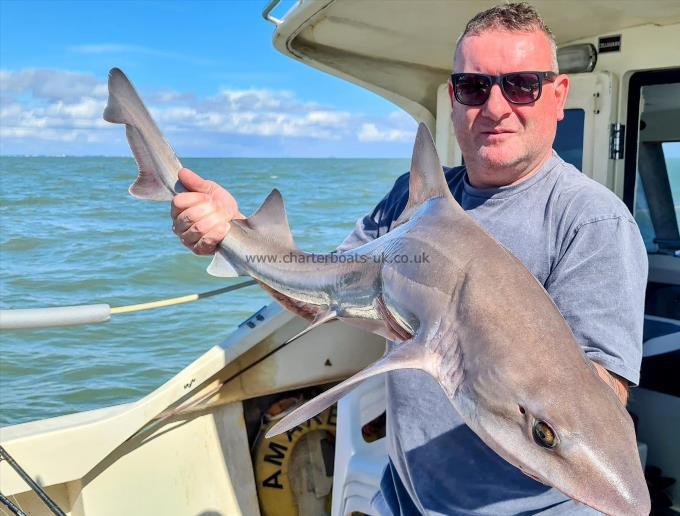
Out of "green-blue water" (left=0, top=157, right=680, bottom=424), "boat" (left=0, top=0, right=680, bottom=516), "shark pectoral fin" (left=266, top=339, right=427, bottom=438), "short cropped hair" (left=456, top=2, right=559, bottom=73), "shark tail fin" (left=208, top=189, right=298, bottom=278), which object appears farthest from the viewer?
"green-blue water" (left=0, top=157, right=680, bottom=424)

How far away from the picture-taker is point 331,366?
151 inches

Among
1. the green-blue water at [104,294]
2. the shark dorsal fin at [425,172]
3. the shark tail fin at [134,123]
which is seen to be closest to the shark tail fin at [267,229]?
the shark tail fin at [134,123]

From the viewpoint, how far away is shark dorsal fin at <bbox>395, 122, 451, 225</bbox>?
1.70 m

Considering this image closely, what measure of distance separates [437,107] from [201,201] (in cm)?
283

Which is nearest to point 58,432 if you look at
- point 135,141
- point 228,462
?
point 228,462

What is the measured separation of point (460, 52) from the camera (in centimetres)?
193

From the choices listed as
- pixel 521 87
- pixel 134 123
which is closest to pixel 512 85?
pixel 521 87

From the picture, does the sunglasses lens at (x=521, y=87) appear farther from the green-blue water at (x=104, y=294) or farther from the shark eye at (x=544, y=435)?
the green-blue water at (x=104, y=294)

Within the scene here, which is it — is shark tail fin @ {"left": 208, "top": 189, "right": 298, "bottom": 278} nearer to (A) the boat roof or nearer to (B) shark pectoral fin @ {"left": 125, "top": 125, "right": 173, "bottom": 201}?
(B) shark pectoral fin @ {"left": 125, "top": 125, "right": 173, "bottom": 201}

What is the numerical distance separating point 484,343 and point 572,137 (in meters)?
2.93

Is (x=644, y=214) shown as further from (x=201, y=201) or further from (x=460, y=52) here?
(x=201, y=201)

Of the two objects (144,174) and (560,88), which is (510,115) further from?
(144,174)

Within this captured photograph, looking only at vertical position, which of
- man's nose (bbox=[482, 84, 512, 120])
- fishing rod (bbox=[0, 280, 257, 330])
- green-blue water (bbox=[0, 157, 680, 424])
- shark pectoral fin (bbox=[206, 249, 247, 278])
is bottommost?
green-blue water (bbox=[0, 157, 680, 424])

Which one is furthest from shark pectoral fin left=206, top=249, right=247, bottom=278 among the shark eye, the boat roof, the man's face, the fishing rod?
the boat roof
